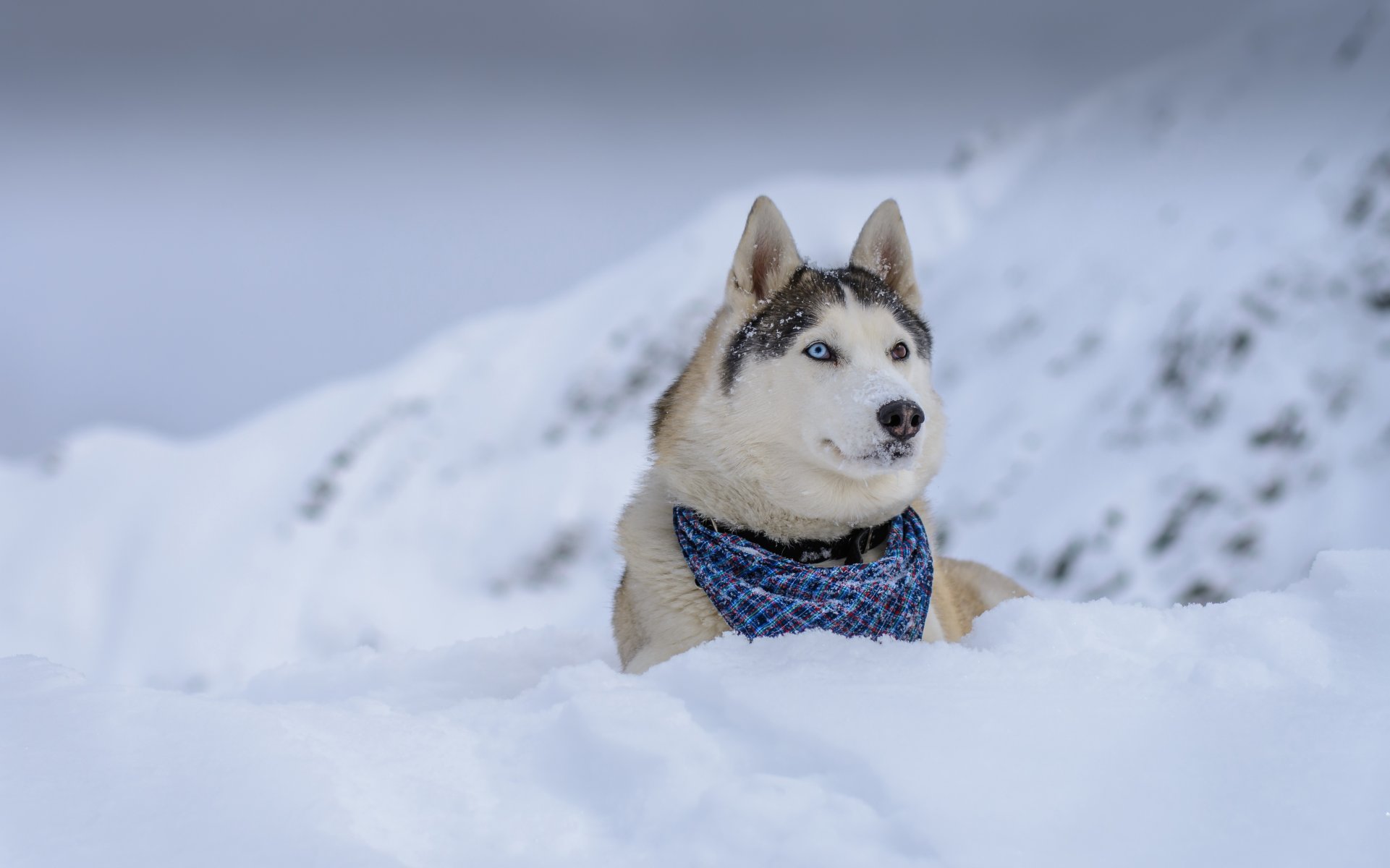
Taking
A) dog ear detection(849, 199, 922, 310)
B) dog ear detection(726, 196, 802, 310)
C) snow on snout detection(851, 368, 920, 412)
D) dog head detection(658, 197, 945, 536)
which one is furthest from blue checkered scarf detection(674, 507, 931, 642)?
dog ear detection(849, 199, 922, 310)

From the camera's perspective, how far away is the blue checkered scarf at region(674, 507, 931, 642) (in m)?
3.48

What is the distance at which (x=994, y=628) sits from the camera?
355 cm

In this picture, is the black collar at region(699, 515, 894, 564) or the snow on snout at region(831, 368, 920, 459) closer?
the snow on snout at region(831, 368, 920, 459)

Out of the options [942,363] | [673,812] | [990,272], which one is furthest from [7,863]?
[990,272]

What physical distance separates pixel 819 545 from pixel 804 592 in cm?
41

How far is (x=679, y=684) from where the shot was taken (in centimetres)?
295

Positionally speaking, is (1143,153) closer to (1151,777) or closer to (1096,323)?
(1096,323)

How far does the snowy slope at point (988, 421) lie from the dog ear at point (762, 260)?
6.54ft

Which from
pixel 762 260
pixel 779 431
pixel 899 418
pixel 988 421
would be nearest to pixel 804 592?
pixel 779 431

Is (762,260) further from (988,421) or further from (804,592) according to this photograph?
(988,421)

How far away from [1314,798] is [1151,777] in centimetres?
37

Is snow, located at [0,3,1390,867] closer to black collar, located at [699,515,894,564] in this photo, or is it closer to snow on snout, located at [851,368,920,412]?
black collar, located at [699,515,894,564]

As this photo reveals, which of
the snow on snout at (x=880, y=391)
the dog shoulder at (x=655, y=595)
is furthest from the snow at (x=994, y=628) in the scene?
the snow on snout at (x=880, y=391)

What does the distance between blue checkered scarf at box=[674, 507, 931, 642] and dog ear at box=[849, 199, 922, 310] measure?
158 centimetres
